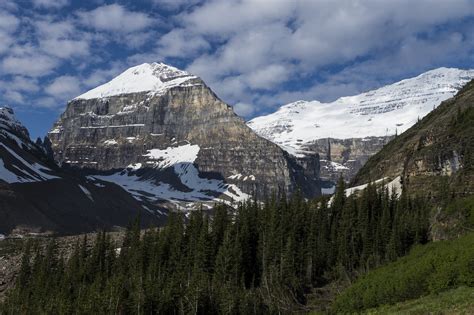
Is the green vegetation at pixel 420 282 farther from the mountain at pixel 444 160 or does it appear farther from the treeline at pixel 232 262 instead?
the mountain at pixel 444 160

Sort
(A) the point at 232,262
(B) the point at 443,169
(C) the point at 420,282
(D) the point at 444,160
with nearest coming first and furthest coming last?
(C) the point at 420,282 < (A) the point at 232,262 < (B) the point at 443,169 < (D) the point at 444,160

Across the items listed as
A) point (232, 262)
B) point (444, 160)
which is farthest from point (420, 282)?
point (444, 160)

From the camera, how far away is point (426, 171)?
166000 millimetres

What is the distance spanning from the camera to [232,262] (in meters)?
127

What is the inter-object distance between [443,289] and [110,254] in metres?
95.0

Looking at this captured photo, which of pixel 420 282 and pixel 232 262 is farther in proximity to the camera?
pixel 232 262

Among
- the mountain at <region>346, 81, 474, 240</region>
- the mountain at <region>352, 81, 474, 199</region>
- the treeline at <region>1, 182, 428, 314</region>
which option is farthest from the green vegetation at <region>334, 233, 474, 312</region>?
the mountain at <region>352, 81, 474, 199</region>

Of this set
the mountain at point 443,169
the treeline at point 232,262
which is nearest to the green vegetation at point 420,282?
the treeline at point 232,262

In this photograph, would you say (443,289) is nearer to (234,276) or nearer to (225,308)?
(225,308)

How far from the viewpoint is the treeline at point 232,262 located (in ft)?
348

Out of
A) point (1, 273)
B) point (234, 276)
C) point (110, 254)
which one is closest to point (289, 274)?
point (234, 276)

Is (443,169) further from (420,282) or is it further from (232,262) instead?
(420,282)

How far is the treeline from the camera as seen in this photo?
106m

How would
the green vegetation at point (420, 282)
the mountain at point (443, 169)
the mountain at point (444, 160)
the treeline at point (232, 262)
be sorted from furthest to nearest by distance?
the mountain at point (444, 160), the mountain at point (443, 169), the treeline at point (232, 262), the green vegetation at point (420, 282)
